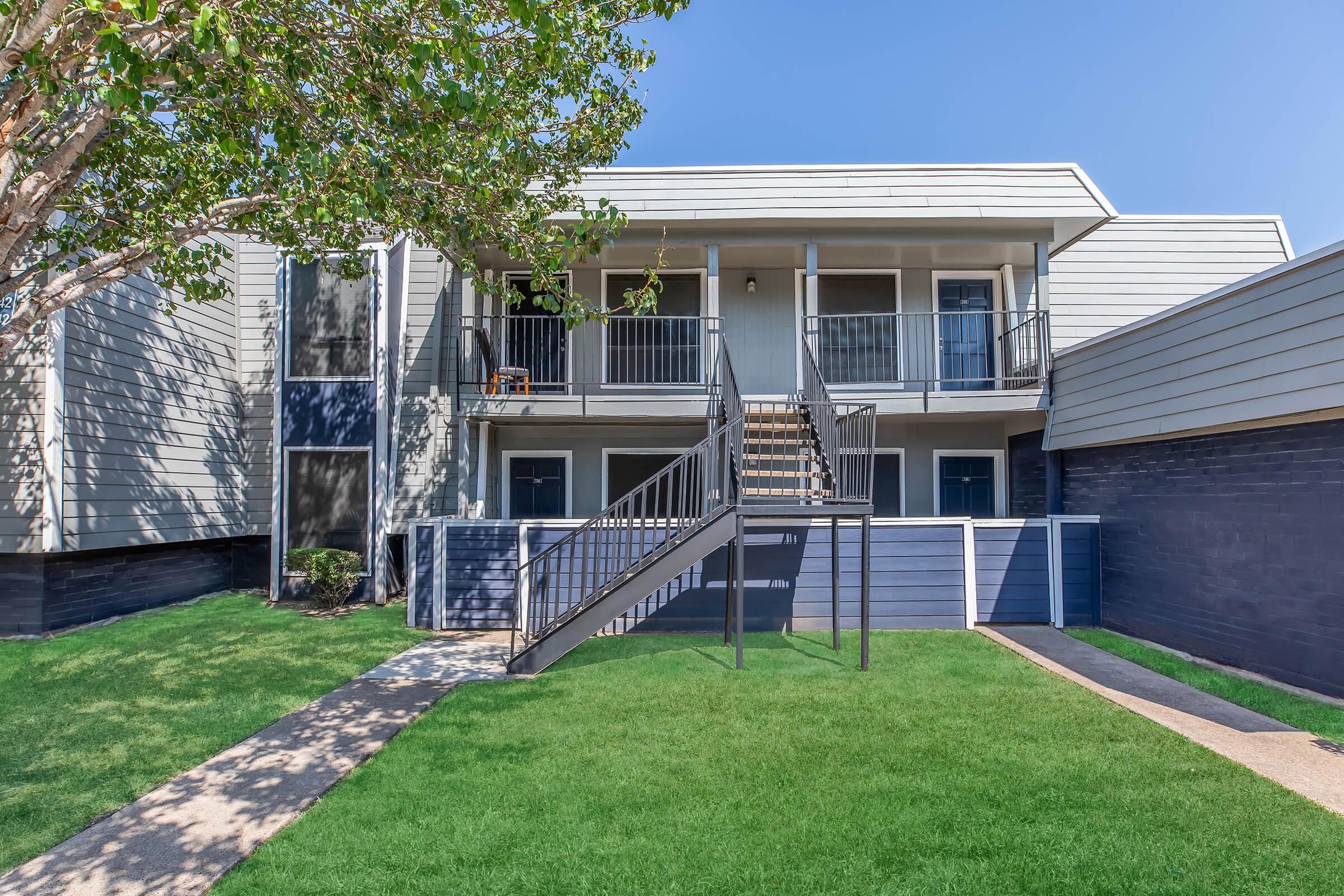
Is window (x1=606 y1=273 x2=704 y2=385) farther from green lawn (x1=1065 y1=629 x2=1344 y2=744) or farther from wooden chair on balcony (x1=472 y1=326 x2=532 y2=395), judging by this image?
green lawn (x1=1065 y1=629 x2=1344 y2=744)

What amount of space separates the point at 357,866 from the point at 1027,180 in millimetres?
10260

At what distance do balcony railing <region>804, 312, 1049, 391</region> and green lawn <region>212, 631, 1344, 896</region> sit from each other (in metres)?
5.70

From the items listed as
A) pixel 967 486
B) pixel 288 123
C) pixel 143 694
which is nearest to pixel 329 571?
pixel 143 694

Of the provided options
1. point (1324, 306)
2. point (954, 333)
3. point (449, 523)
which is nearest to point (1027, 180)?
point (954, 333)

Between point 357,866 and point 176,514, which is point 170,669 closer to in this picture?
point 176,514

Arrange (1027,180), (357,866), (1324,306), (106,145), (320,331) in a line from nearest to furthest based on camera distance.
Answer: (357,866), (1324,306), (106,145), (1027,180), (320,331)

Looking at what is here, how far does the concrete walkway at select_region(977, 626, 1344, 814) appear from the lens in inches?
156

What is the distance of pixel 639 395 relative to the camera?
10023 millimetres

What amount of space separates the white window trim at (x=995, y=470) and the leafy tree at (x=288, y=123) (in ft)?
21.6

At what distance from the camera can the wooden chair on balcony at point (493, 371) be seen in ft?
30.0

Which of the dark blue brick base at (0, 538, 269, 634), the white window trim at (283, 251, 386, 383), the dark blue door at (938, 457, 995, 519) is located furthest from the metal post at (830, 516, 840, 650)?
the dark blue brick base at (0, 538, 269, 634)

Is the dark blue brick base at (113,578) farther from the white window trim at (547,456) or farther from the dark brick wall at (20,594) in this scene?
the white window trim at (547,456)

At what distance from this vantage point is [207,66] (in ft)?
13.7

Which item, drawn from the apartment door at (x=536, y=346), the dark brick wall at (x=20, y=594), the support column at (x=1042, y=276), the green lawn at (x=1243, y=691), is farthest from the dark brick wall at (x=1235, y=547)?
the dark brick wall at (x=20, y=594)
